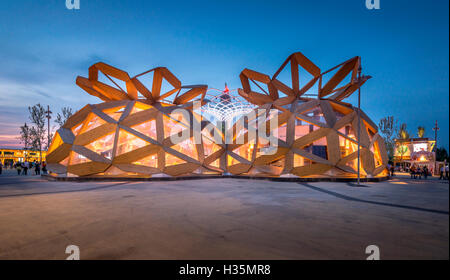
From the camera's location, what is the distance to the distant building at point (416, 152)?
3884 centimetres

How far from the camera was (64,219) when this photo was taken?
584 cm

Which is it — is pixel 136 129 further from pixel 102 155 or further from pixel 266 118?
pixel 266 118

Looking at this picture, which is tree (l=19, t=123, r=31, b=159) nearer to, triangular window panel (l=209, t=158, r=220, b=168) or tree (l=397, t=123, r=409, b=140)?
triangular window panel (l=209, t=158, r=220, b=168)

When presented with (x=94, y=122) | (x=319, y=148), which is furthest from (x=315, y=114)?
(x=94, y=122)

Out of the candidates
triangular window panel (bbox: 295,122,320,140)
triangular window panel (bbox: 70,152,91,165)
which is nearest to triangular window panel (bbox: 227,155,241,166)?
triangular window panel (bbox: 295,122,320,140)

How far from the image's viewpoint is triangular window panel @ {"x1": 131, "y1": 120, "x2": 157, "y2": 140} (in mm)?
18578

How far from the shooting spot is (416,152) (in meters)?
40.3

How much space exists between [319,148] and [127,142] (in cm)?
1595

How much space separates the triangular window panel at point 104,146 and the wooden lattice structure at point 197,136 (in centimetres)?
7

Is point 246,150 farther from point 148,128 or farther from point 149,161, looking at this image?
point 148,128
